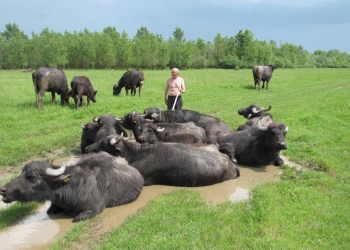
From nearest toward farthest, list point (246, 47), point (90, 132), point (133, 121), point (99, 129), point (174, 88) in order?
point (99, 129), point (90, 132), point (133, 121), point (174, 88), point (246, 47)

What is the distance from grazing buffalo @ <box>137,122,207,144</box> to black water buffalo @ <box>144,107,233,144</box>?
0.71 metres

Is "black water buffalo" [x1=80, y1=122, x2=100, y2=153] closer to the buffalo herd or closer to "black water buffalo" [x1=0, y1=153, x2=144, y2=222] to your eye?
the buffalo herd

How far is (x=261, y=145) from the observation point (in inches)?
348

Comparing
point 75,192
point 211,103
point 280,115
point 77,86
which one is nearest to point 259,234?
point 75,192

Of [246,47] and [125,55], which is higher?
[246,47]

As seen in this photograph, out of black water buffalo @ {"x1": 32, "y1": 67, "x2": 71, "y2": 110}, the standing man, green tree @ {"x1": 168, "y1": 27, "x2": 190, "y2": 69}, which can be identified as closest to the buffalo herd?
the standing man

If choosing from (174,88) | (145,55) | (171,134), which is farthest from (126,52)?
(171,134)

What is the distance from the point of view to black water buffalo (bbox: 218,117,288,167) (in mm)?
8586

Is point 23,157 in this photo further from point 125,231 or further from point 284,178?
point 284,178

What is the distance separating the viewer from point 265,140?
878 cm

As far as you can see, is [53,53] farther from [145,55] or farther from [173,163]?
[173,163]

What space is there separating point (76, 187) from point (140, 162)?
1.65m

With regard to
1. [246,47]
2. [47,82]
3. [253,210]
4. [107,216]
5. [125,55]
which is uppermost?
[246,47]

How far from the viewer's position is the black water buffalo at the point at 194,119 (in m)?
10.3
